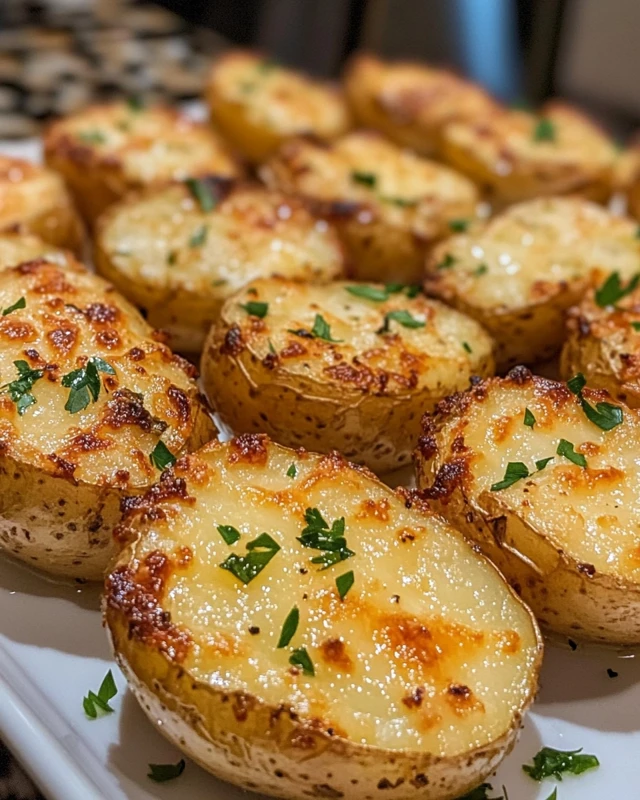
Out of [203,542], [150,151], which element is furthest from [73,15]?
[203,542]

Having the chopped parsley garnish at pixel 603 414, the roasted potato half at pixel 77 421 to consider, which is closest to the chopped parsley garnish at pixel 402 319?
the chopped parsley garnish at pixel 603 414

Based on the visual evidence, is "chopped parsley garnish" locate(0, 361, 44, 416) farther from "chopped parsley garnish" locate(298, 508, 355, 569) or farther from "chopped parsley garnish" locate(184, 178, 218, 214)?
"chopped parsley garnish" locate(184, 178, 218, 214)

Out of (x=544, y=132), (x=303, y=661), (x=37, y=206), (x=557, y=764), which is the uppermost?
(x=544, y=132)

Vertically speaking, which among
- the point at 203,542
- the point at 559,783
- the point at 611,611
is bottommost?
the point at 559,783

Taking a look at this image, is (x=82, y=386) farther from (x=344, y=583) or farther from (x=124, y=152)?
(x=124, y=152)

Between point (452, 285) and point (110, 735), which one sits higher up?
point (452, 285)

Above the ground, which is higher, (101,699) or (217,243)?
(217,243)

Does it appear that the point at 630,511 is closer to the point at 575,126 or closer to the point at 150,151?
the point at 150,151

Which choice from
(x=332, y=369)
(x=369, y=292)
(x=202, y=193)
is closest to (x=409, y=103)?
(x=202, y=193)
